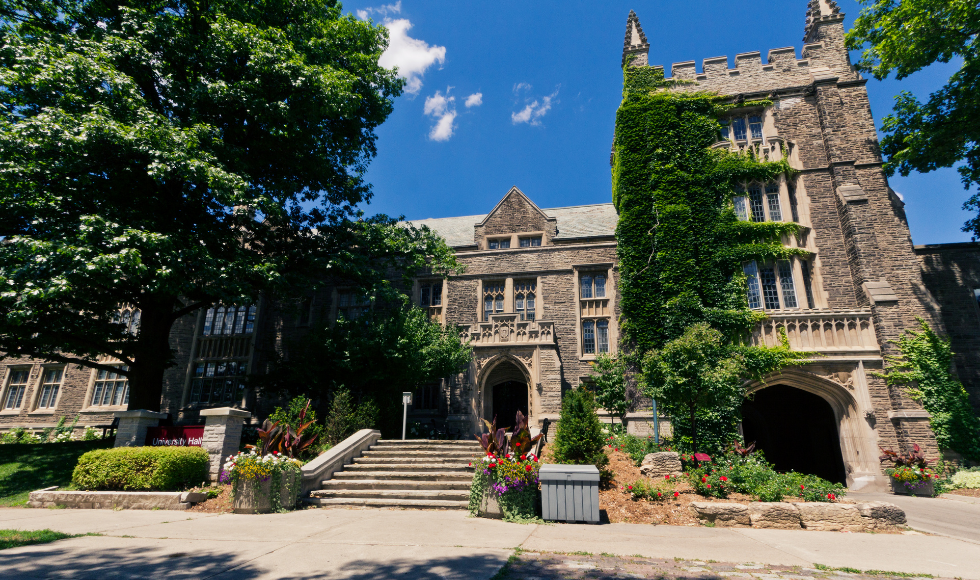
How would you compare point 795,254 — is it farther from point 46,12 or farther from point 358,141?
point 46,12

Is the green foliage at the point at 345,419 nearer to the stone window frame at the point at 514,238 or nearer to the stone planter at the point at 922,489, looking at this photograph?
the stone window frame at the point at 514,238

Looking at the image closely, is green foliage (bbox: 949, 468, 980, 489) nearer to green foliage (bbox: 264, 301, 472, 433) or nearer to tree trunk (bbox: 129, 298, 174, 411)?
green foliage (bbox: 264, 301, 472, 433)

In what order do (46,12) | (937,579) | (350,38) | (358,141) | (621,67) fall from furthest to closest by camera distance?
(621,67), (358,141), (350,38), (46,12), (937,579)

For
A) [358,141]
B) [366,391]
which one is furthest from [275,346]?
[358,141]

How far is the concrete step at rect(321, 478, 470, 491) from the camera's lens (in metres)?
9.95

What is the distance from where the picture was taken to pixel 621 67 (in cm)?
1978

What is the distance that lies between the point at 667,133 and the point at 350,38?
12.5 meters

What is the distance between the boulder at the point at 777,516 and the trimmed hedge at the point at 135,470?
11.7 metres

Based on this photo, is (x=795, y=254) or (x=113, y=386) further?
(x=113, y=386)

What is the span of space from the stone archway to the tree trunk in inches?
725

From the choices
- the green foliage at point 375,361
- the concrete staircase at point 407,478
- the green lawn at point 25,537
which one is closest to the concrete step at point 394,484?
the concrete staircase at point 407,478

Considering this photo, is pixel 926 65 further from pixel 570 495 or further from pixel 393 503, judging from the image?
pixel 393 503

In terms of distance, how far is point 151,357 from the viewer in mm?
13930

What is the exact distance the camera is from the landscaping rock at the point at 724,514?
771cm
